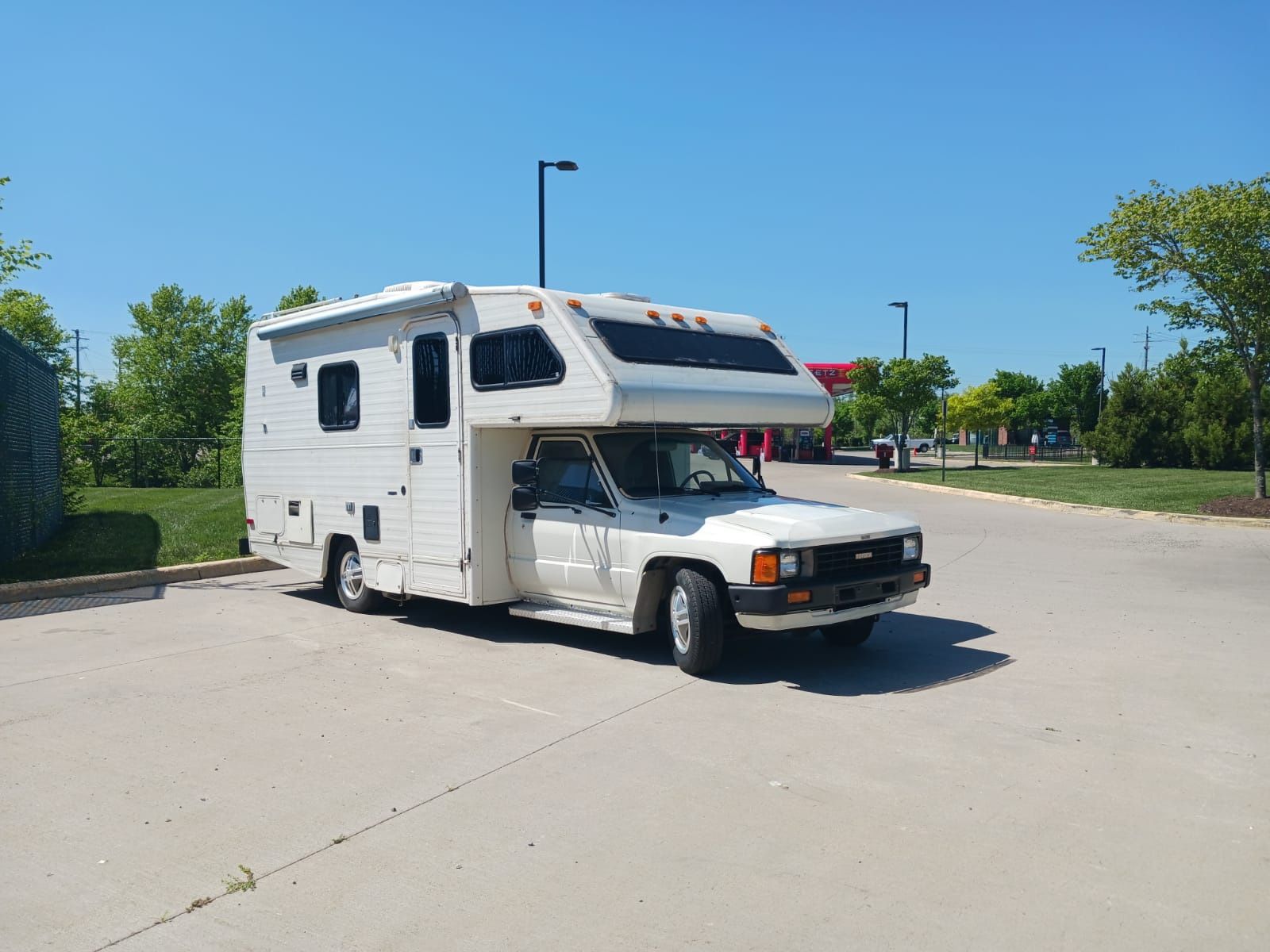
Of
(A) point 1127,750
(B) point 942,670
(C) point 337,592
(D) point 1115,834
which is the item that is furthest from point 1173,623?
(C) point 337,592

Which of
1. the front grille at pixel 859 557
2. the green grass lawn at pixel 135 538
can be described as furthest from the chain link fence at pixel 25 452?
the front grille at pixel 859 557

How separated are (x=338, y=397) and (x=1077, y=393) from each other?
83.9m

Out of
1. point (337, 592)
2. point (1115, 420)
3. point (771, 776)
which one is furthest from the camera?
point (1115, 420)

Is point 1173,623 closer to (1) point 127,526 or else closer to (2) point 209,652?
(2) point 209,652

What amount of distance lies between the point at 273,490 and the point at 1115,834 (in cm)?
932

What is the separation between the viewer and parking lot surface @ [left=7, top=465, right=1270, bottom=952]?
12.4 ft

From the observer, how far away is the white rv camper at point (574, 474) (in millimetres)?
7301

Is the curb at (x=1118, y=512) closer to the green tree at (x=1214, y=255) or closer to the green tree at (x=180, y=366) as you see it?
the green tree at (x=1214, y=255)

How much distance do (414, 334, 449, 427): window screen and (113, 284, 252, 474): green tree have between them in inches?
1901

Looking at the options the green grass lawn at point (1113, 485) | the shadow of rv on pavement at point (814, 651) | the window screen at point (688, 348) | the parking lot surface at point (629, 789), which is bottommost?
the parking lot surface at point (629, 789)

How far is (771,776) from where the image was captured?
5.25 m

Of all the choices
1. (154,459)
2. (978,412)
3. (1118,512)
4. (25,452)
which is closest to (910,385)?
(978,412)

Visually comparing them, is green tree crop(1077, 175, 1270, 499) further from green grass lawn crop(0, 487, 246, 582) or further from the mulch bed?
green grass lawn crop(0, 487, 246, 582)

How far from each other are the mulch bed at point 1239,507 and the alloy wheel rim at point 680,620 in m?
16.4
